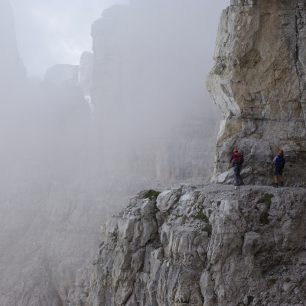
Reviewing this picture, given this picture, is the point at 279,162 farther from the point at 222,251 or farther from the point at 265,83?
the point at 222,251

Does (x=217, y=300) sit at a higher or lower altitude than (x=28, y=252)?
higher

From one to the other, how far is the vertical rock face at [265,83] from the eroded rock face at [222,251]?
3512 mm

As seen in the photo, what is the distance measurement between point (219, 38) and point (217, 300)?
14656 millimetres

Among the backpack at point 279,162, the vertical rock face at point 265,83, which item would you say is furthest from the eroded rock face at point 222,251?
the vertical rock face at point 265,83


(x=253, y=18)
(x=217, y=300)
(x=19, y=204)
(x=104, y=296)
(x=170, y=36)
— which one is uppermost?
(x=170, y=36)

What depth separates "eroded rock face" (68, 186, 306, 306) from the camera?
16.9 m

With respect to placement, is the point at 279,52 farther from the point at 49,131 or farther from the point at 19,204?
the point at 49,131

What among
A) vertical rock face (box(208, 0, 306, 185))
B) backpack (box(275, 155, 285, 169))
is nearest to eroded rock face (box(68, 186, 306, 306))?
backpack (box(275, 155, 285, 169))

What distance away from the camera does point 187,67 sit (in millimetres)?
90938

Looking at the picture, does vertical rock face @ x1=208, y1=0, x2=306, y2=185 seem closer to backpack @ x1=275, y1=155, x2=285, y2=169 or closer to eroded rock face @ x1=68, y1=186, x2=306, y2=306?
backpack @ x1=275, y1=155, x2=285, y2=169

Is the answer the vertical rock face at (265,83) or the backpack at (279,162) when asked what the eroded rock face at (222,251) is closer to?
the backpack at (279,162)

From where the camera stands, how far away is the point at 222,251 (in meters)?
17.7

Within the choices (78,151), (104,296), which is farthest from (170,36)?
(104,296)

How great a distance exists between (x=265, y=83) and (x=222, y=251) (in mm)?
9885
